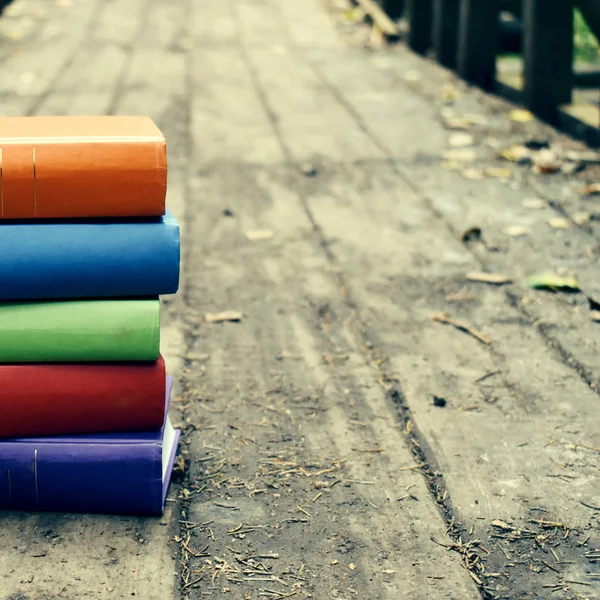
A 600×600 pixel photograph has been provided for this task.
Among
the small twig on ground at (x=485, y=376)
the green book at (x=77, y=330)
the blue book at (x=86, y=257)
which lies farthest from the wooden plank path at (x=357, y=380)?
the blue book at (x=86, y=257)

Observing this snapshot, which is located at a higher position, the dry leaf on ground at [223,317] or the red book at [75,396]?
the red book at [75,396]

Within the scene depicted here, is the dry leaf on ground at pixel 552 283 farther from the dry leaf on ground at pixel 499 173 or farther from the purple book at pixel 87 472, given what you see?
the purple book at pixel 87 472

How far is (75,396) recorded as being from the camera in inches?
73.2

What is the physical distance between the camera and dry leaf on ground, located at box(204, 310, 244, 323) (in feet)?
9.27

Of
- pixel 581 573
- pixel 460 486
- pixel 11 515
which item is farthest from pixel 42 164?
pixel 581 573

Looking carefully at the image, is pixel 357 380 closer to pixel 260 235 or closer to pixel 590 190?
pixel 260 235

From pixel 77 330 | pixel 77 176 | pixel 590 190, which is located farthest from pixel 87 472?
pixel 590 190

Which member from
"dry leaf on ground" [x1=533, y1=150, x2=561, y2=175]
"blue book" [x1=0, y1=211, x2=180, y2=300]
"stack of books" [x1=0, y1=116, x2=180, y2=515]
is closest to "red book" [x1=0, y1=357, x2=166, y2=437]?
"stack of books" [x1=0, y1=116, x2=180, y2=515]

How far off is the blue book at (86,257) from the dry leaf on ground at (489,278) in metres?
1.50

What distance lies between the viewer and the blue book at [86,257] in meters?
1.80

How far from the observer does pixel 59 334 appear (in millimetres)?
1842

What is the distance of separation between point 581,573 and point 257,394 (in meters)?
0.95

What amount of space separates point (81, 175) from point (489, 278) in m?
1.68

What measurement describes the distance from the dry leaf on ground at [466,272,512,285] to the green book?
4.98ft
